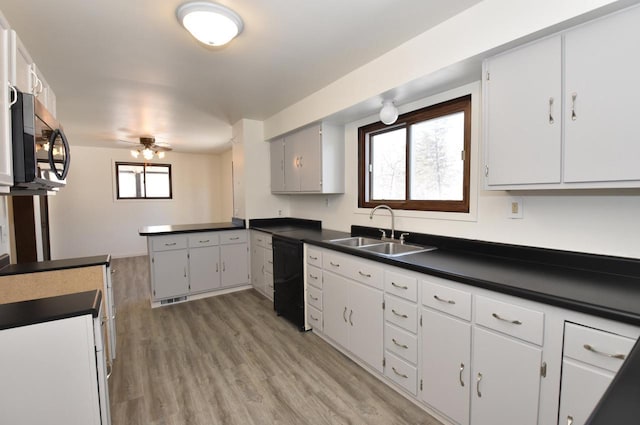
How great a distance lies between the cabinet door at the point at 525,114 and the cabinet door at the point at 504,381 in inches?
32.9

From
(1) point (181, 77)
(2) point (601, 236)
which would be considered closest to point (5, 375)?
(1) point (181, 77)

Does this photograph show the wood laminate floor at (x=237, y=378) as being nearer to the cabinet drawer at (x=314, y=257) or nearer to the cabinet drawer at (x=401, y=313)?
the cabinet drawer at (x=401, y=313)

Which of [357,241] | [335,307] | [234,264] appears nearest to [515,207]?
[357,241]

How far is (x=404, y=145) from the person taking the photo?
9.07 feet

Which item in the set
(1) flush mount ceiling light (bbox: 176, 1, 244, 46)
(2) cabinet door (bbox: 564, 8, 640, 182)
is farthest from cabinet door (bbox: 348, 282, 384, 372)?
(1) flush mount ceiling light (bbox: 176, 1, 244, 46)

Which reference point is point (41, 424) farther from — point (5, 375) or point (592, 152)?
point (592, 152)

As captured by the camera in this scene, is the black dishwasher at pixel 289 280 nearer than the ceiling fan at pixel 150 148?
Yes

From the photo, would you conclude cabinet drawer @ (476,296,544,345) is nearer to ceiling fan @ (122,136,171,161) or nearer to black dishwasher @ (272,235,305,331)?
black dishwasher @ (272,235,305,331)

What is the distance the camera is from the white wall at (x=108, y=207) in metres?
5.96

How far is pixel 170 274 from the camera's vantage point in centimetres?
367

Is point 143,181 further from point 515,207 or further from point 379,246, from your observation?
point 515,207

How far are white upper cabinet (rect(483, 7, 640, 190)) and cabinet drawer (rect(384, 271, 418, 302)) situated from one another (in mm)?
739

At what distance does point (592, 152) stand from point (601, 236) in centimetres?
50

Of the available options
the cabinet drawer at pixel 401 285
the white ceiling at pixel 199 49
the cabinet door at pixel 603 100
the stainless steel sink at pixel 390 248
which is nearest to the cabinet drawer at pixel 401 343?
the cabinet drawer at pixel 401 285
